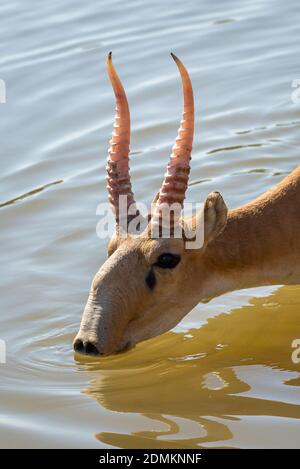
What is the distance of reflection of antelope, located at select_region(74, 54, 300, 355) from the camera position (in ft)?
33.1

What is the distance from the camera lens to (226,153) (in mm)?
16125

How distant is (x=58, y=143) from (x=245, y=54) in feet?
15.0

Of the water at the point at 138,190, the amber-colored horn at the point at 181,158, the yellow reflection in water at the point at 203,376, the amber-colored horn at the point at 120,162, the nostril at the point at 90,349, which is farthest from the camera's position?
the amber-colored horn at the point at 120,162

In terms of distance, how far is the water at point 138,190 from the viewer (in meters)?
10.0

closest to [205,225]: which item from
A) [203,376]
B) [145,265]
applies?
[145,265]

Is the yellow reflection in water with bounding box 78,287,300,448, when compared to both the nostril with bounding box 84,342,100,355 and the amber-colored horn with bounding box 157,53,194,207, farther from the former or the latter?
the amber-colored horn with bounding box 157,53,194,207

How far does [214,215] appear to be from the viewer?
34.2 ft

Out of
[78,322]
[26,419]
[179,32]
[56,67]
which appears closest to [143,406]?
[26,419]

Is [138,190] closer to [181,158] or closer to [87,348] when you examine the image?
[181,158]

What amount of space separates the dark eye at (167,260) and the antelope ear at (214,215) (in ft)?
1.09

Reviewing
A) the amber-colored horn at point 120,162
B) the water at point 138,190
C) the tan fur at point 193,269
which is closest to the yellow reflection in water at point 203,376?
the water at point 138,190

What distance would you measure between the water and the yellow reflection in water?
2cm

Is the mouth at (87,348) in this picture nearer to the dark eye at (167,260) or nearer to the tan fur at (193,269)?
the tan fur at (193,269)

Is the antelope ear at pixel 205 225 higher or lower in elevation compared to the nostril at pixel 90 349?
higher
